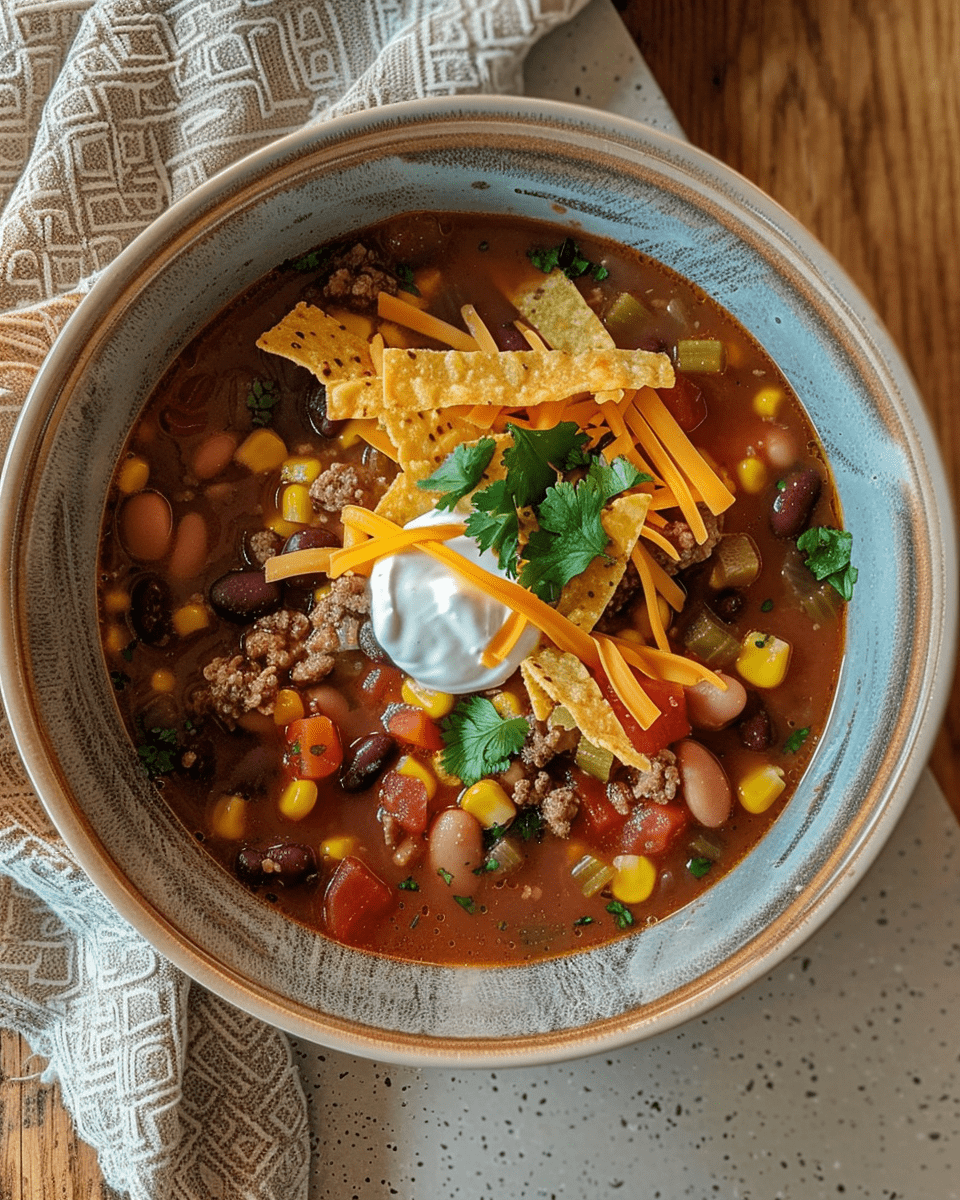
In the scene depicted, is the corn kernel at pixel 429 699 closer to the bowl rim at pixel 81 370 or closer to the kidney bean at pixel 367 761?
the kidney bean at pixel 367 761

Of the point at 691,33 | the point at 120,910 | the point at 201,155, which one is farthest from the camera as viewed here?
the point at 691,33

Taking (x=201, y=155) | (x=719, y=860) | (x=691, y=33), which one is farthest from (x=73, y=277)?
(x=719, y=860)

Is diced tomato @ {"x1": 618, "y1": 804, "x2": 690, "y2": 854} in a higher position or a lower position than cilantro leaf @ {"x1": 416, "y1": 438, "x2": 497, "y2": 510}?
lower

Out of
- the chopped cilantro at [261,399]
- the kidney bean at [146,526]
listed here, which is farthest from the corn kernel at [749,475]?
the kidney bean at [146,526]

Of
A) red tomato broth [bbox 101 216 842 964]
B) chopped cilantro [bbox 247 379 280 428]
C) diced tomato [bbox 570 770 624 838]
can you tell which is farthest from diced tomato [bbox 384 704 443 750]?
chopped cilantro [bbox 247 379 280 428]

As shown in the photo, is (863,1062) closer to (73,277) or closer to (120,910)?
(120,910)

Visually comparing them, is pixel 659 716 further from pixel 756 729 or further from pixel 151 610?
pixel 151 610

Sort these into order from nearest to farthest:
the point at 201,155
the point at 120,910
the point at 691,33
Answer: the point at 120,910 → the point at 201,155 → the point at 691,33

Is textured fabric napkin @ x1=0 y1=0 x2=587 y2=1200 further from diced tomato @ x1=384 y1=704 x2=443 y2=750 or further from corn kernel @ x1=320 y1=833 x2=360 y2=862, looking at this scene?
diced tomato @ x1=384 y1=704 x2=443 y2=750
